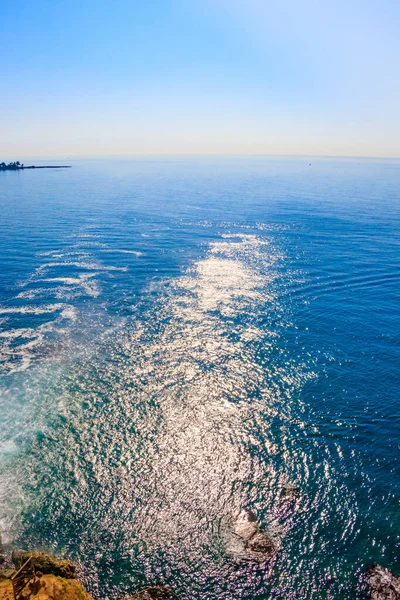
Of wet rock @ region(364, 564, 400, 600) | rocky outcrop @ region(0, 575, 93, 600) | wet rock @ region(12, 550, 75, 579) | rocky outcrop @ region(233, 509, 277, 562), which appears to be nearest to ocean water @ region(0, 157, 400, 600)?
rocky outcrop @ region(233, 509, 277, 562)

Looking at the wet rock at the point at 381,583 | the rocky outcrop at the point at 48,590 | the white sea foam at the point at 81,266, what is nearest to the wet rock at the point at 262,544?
the wet rock at the point at 381,583

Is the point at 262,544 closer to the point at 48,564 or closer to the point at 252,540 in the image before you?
the point at 252,540

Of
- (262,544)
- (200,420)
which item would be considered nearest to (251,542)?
(262,544)

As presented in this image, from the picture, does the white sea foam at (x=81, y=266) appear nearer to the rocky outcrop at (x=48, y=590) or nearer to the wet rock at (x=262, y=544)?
the wet rock at (x=262, y=544)

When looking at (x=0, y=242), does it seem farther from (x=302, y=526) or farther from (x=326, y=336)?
(x=302, y=526)

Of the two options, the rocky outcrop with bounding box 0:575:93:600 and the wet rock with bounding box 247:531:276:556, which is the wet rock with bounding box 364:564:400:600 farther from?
the rocky outcrop with bounding box 0:575:93:600
